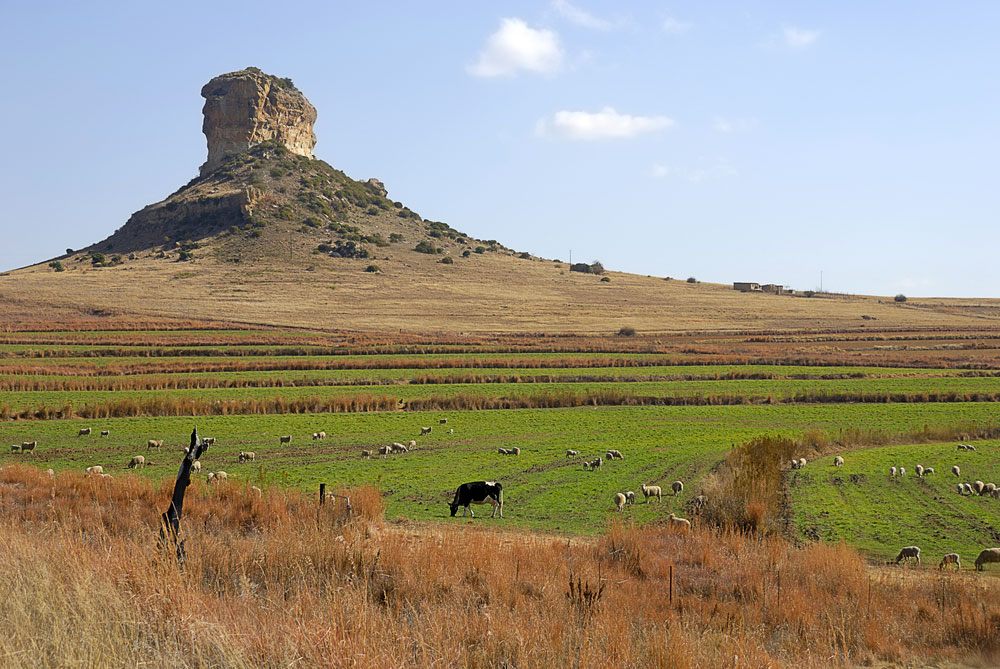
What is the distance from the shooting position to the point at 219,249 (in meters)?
138

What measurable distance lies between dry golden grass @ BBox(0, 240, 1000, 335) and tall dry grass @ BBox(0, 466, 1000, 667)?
7919 cm

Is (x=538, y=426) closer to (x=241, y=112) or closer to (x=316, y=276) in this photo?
(x=316, y=276)

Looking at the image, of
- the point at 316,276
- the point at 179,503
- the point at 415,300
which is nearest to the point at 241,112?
the point at 316,276

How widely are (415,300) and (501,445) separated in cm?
8593

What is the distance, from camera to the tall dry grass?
7.09 m

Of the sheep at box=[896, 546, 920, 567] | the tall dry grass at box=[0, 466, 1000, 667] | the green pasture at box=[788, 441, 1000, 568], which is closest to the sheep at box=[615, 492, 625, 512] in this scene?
the green pasture at box=[788, 441, 1000, 568]

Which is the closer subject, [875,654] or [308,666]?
[308,666]

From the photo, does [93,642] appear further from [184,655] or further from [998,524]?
[998,524]

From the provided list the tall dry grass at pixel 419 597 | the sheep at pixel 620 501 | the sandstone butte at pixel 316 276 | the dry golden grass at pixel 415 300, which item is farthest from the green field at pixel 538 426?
the sandstone butte at pixel 316 276

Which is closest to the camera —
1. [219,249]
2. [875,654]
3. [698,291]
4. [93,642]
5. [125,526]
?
[93,642]

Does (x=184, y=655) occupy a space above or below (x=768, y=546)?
above

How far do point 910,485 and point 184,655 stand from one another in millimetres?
24330

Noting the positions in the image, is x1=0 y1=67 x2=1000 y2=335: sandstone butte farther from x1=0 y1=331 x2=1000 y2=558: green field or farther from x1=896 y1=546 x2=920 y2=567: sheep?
x1=896 y1=546 x2=920 y2=567: sheep

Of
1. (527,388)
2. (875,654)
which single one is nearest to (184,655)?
(875,654)
